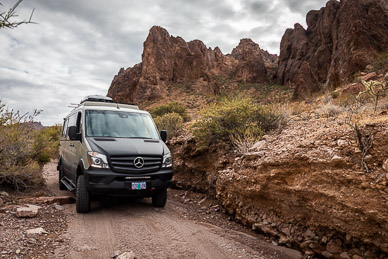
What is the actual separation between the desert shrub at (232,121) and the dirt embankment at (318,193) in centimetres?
169

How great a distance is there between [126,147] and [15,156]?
4.23 meters

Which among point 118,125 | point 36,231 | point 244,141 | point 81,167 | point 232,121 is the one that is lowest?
point 36,231

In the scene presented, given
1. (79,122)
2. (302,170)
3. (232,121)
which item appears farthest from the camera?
(232,121)

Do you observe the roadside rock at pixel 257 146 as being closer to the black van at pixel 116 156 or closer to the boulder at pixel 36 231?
the black van at pixel 116 156

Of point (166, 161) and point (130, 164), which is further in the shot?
point (166, 161)

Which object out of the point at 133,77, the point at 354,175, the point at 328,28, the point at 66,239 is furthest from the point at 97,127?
the point at 133,77

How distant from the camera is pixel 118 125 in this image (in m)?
6.47

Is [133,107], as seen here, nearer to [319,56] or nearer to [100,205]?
[100,205]

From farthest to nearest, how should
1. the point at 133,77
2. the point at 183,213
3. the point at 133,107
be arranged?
the point at 133,77 → the point at 133,107 → the point at 183,213

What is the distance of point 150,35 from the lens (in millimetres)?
53188

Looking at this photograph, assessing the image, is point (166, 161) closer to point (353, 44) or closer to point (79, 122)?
point (79, 122)

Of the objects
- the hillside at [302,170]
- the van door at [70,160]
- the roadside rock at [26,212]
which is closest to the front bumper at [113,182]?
the roadside rock at [26,212]

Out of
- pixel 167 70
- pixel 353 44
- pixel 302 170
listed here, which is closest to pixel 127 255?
pixel 302 170

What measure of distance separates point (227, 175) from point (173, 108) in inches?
581
